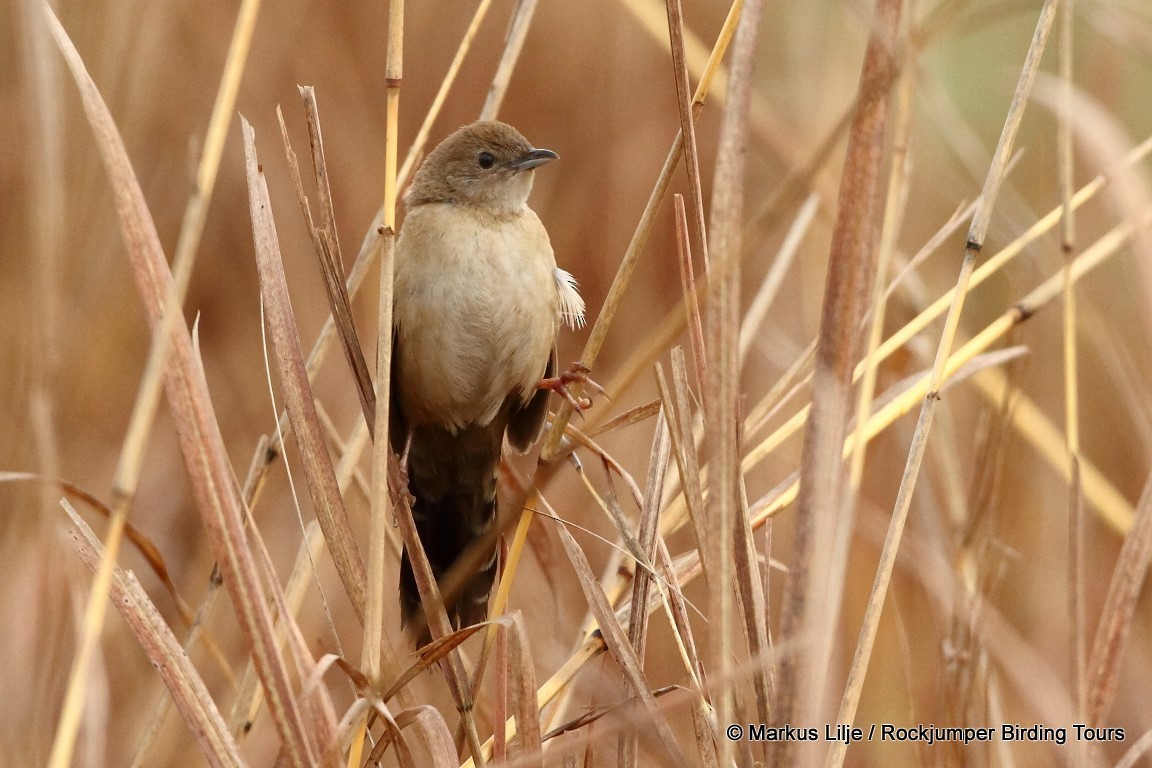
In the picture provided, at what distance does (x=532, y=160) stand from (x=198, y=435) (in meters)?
1.77

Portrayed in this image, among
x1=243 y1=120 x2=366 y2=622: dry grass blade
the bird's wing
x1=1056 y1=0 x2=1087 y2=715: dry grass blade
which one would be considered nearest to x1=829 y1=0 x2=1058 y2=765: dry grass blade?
x1=1056 y1=0 x2=1087 y2=715: dry grass blade

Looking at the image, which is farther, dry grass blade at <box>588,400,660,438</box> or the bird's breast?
the bird's breast

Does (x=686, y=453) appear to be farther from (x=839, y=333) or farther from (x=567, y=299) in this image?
(x=567, y=299)

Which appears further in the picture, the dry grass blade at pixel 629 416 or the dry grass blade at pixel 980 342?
the dry grass blade at pixel 980 342

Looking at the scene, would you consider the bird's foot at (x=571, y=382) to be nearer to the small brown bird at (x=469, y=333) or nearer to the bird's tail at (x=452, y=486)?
the small brown bird at (x=469, y=333)

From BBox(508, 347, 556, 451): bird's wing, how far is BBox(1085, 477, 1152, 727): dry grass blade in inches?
60.3

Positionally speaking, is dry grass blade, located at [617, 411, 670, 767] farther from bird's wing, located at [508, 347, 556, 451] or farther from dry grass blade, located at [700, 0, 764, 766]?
bird's wing, located at [508, 347, 556, 451]

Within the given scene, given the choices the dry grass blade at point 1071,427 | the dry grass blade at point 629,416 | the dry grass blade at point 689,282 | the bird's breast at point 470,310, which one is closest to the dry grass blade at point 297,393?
the dry grass blade at point 629,416

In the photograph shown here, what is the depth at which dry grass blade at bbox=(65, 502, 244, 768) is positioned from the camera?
154 centimetres

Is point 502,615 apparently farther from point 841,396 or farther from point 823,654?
point 841,396

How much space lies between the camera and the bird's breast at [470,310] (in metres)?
2.67

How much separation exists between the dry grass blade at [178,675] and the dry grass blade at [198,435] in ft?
0.67

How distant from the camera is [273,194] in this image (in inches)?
166

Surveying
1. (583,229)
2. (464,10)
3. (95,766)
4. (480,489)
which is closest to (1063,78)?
(480,489)
